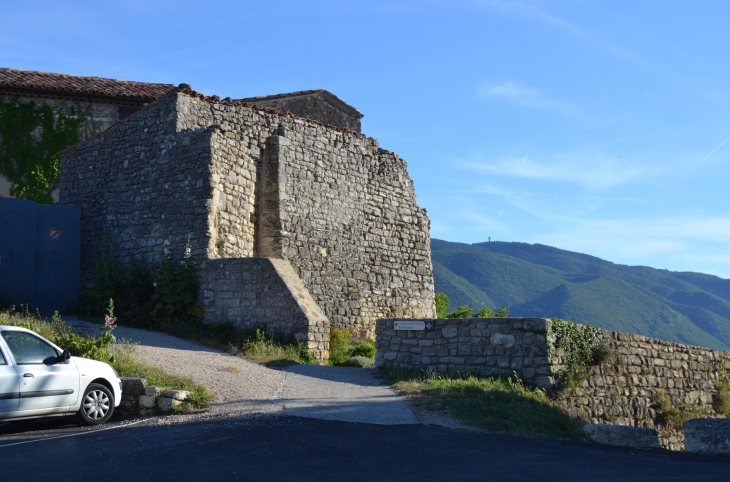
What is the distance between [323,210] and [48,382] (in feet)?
30.2

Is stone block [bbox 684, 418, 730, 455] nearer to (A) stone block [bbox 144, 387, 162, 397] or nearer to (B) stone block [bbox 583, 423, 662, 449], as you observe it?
(B) stone block [bbox 583, 423, 662, 449]

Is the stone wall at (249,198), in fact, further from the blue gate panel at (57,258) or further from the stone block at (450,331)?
the stone block at (450,331)

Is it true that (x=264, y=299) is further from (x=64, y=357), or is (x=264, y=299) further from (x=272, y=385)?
(x=64, y=357)

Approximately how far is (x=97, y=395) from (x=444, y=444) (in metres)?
4.78

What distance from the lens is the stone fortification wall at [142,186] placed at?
15.8 m

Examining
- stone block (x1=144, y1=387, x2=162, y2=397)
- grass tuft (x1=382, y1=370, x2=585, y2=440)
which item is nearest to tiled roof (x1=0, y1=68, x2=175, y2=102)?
stone block (x1=144, y1=387, x2=162, y2=397)

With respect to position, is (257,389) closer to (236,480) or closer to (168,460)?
(168,460)

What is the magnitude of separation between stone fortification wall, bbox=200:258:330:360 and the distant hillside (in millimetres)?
81786

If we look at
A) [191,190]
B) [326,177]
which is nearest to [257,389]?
[191,190]

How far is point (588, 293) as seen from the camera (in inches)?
4500

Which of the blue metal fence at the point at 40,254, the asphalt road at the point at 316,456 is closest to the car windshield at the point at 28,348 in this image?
the asphalt road at the point at 316,456

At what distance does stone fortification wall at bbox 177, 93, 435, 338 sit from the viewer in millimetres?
16500

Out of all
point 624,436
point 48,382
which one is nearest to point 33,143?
point 48,382

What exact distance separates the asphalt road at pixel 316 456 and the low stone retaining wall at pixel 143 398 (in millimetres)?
901
